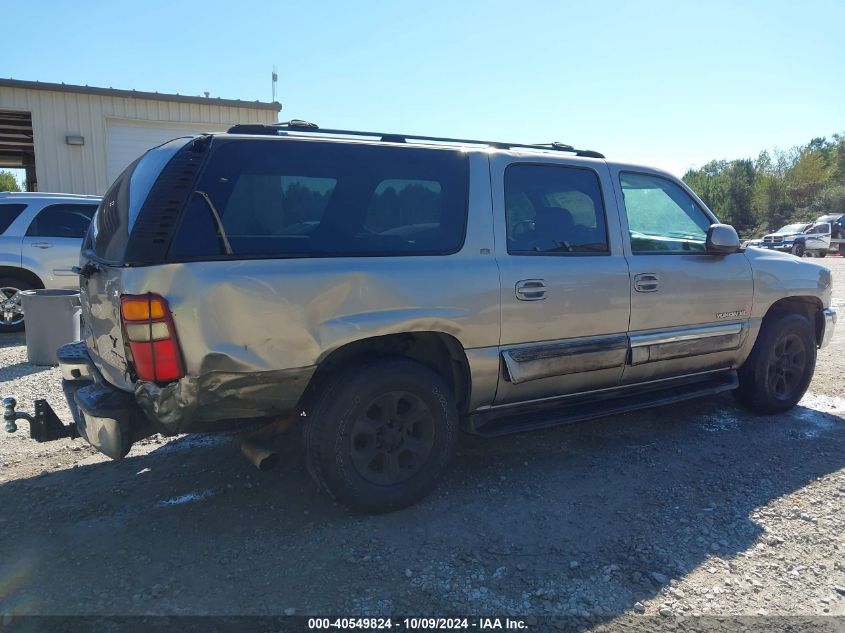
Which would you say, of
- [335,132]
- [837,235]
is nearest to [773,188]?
[837,235]

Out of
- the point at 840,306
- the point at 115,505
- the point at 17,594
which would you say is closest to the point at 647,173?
the point at 115,505

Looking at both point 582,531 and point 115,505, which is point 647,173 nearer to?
point 582,531

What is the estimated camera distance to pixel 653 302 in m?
4.14

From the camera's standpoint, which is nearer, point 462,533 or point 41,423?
point 462,533

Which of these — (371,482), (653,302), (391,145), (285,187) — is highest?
(391,145)

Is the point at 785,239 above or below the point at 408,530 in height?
above

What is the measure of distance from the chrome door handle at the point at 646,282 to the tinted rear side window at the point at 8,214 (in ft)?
26.0

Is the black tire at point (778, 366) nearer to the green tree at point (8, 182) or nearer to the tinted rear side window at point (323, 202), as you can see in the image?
the tinted rear side window at point (323, 202)

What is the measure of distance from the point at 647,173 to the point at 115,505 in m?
3.97

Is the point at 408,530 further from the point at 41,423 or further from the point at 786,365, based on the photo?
the point at 786,365

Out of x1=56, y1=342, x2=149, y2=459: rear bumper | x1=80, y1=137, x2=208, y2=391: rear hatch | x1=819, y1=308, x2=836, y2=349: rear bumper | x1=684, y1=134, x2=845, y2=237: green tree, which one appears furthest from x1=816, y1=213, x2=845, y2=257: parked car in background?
x1=56, y1=342, x2=149, y2=459: rear bumper

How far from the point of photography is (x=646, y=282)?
4102mm

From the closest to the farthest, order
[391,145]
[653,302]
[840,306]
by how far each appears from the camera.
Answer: [391,145] → [653,302] → [840,306]

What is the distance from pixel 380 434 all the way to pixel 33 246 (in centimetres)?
697
